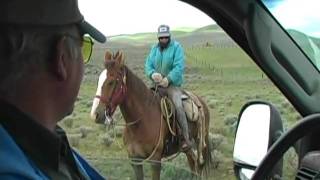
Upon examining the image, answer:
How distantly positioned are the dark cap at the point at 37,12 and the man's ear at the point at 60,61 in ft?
0.17

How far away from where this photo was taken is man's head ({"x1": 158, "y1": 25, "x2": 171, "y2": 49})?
365 inches

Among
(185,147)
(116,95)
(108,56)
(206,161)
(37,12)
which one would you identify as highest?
(37,12)

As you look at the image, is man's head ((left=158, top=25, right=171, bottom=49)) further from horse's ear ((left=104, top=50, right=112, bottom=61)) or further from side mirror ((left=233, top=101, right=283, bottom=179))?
side mirror ((left=233, top=101, right=283, bottom=179))

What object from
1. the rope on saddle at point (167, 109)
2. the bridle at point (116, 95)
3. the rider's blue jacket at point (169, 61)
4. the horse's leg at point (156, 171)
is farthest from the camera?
the rider's blue jacket at point (169, 61)

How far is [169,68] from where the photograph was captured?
363 inches

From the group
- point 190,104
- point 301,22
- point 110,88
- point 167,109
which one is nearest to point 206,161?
point 190,104

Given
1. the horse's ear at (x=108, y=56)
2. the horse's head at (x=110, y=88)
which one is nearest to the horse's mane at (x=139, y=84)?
the horse's head at (x=110, y=88)

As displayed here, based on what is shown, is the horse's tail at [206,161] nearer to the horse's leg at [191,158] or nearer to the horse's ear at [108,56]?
the horse's leg at [191,158]

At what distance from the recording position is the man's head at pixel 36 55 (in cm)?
179

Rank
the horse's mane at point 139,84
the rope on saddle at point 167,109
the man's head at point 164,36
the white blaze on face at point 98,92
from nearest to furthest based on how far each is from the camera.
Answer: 1. the white blaze on face at point 98,92
2. the horse's mane at point 139,84
3. the rope on saddle at point 167,109
4. the man's head at point 164,36

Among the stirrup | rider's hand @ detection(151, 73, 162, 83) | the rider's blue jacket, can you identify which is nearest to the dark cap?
rider's hand @ detection(151, 73, 162, 83)

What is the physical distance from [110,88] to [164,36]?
1.37 metres

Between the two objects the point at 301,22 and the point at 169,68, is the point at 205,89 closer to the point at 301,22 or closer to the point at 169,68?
the point at 169,68

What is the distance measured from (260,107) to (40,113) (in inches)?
34.1
